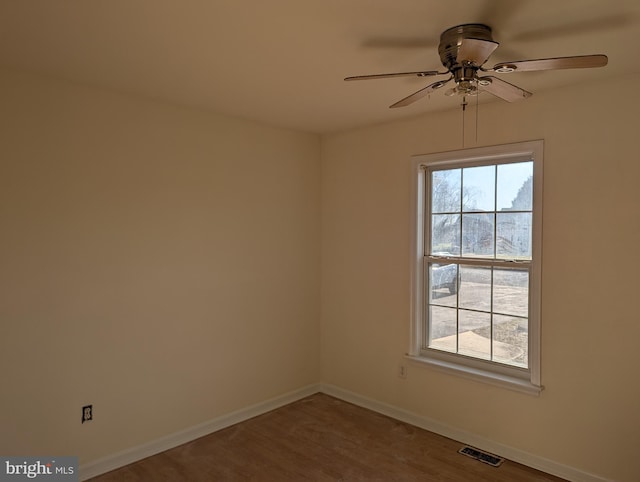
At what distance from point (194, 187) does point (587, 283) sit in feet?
9.00

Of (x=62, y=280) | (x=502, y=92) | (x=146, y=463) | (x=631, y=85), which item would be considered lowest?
(x=146, y=463)

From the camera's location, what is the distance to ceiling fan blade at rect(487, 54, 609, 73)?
173 cm

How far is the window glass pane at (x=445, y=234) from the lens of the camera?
356 cm

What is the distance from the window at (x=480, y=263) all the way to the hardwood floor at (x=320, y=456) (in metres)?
0.57

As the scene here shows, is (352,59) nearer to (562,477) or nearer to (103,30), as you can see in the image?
(103,30)

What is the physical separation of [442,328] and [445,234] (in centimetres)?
75

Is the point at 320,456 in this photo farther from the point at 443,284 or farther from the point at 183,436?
the point at 443,284

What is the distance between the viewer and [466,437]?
3365 millimetres

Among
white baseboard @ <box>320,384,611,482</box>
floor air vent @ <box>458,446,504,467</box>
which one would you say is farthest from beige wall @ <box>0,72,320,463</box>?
floor air vent @ <box>458,446,504,467</box>

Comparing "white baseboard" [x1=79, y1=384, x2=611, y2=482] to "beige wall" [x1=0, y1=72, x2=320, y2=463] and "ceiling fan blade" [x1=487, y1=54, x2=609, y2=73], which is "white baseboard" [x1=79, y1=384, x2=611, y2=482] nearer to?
"beige wall" [x1=0, y1=72, x2=320, y2=463]

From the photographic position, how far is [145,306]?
3191 mm

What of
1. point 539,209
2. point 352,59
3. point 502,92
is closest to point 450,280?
point 539,209

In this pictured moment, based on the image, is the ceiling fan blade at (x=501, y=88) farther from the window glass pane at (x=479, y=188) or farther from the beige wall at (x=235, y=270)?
the window glass pane at (x=479, y=188)

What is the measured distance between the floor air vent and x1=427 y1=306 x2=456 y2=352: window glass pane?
0.71 meters
